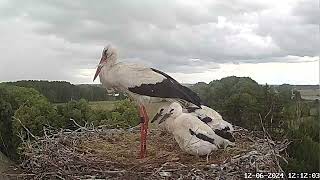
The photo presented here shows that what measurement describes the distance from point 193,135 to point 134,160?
0.61 meters

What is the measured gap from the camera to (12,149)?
31.8 ft

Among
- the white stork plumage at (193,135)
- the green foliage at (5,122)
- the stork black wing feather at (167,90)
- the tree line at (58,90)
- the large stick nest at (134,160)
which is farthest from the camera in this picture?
the green foliage at (5,122)

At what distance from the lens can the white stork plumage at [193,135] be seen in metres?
4.18

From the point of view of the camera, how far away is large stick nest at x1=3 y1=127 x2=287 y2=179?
151 inches

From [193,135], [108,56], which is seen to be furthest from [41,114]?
[193,135]

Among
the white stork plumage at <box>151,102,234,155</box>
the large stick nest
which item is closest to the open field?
the large stick nest

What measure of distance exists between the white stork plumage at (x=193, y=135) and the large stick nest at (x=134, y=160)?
95mm

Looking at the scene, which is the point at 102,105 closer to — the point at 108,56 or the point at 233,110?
the point at 233,110

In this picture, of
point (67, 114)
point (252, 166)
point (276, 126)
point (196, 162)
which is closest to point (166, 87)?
point (196, 162)

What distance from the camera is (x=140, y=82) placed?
14.9 feet

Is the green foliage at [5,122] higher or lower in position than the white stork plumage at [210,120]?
lower

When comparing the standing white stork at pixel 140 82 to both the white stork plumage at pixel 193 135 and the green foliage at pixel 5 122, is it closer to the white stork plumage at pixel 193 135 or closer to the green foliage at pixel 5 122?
the white stork plumage at pixel 193 135

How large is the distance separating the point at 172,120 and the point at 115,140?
0.93m

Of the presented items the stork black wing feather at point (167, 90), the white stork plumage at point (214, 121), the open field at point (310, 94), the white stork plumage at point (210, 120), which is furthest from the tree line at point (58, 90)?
the open field at point (310, 94)
